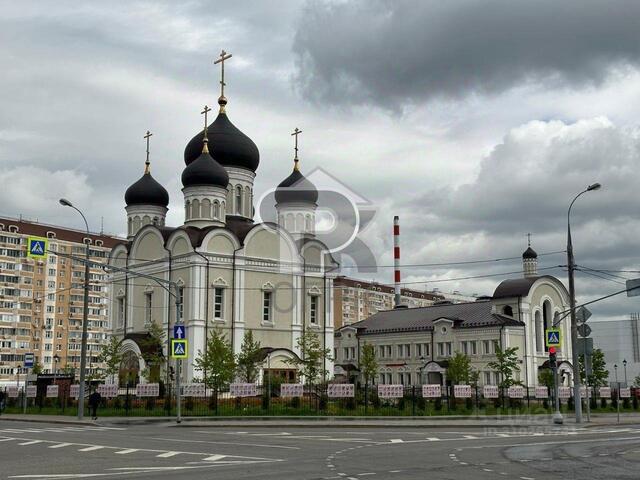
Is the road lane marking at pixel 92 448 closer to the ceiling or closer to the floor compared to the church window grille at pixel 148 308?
closer to the floor

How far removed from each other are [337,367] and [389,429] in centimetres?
5478

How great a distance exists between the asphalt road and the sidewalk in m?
3.62

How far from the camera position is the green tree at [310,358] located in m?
49.6

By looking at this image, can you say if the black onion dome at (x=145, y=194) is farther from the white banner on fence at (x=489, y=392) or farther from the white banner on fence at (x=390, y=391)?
the white banner on fence at (x=489, y=392)

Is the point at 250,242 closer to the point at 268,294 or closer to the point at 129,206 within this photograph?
the point at 268,294

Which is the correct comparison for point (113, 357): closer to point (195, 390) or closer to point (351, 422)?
point (195, 390)

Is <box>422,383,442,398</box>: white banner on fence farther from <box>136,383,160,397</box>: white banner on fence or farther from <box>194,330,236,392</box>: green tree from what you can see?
<box>136,383,160,397</box>: white banner on fence

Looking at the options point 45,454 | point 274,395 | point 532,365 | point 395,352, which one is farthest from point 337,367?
point 45,454

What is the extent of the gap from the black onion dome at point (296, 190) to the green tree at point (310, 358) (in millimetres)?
11419

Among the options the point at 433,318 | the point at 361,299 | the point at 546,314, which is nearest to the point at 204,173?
the point at 433,318

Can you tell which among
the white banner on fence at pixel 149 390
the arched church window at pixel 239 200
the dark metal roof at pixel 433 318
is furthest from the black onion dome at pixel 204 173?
the dark metal roof at pixel 433 318

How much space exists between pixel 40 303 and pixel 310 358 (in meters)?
62.5

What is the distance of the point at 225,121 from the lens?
2486 inches

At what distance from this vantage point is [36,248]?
91.3ft
